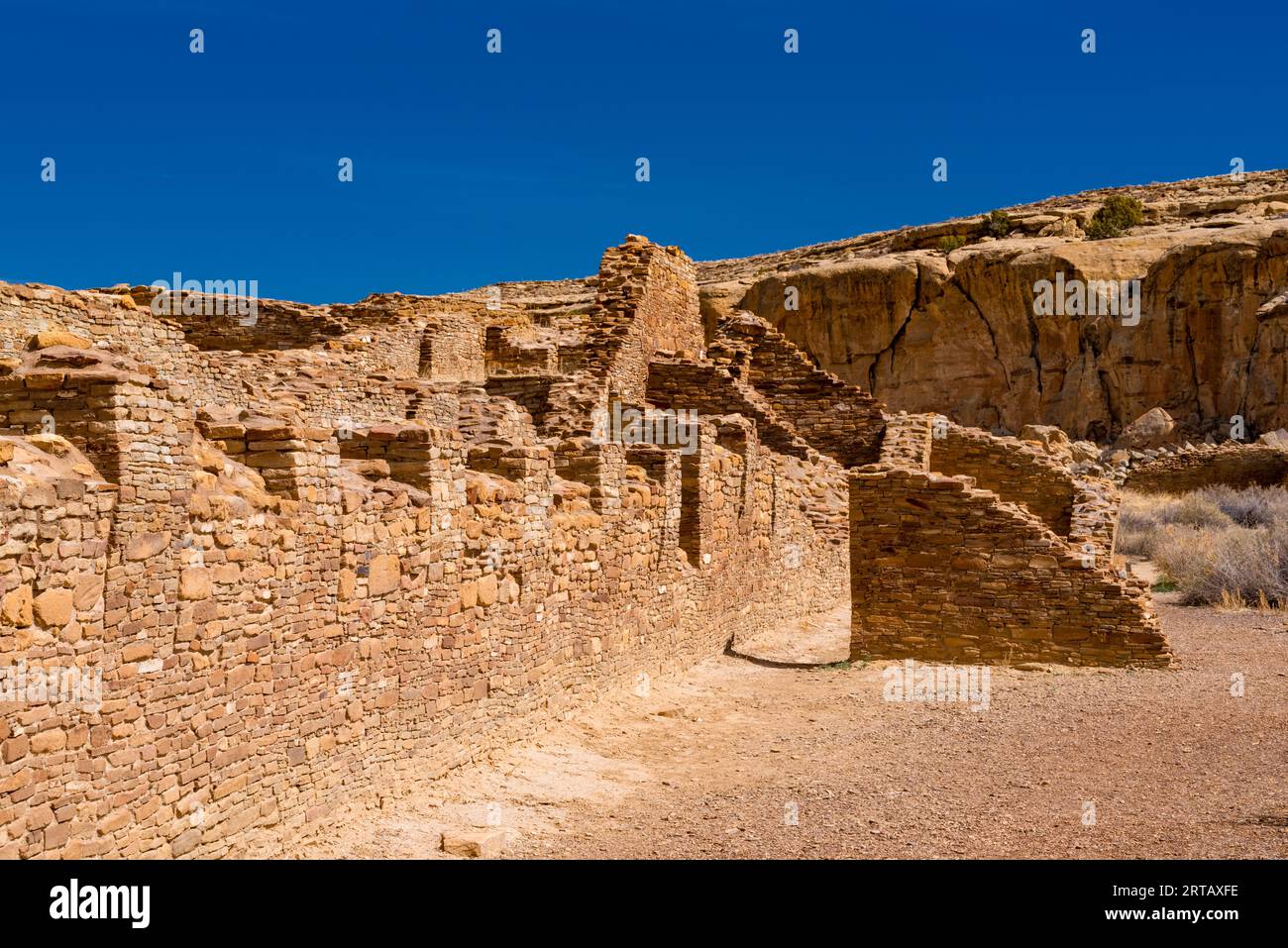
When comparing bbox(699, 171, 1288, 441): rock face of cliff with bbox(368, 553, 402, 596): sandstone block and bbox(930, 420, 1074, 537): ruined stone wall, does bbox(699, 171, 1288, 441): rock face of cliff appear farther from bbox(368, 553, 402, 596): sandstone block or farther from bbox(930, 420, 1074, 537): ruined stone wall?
bbox(368, 553, 402, 596): sandstone block

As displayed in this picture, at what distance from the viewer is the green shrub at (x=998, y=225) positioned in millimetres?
47625

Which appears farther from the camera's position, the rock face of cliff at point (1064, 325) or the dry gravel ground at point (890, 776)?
the rock face of cliff at point (1064, 325)

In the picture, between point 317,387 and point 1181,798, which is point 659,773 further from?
point 317,387

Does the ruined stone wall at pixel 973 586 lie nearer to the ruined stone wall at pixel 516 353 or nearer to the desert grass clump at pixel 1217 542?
the desert grass clump at pixel 1217 542

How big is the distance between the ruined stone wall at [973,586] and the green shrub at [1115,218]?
114 feet

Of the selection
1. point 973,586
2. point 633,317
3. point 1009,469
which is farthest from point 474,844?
point 1009,469

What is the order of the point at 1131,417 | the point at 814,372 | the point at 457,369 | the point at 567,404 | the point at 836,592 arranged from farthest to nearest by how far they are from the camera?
the point at 1131,417, the point at 814,372, the point at 457,369, the point at 836,592, the point at 567,404

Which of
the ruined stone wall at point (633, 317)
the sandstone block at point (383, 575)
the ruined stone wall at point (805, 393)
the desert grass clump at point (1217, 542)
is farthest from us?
the ruined stone wall at point (805, 393)

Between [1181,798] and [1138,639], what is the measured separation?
15.9 feet

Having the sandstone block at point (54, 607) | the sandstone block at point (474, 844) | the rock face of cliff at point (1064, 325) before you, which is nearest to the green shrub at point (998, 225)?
the rock face of cliff at point (1064, 325)

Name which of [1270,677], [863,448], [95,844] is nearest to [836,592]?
[863,448]

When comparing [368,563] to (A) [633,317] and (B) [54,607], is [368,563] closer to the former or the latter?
(B) [54,607]

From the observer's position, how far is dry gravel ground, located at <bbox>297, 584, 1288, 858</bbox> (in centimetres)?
666

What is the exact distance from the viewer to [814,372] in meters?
20.9
